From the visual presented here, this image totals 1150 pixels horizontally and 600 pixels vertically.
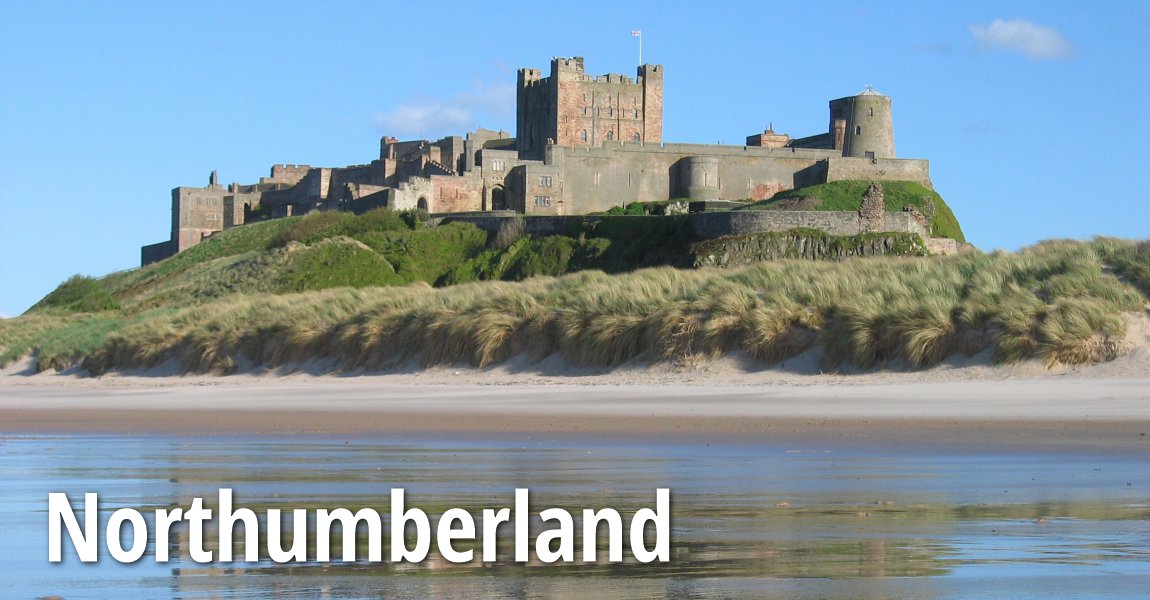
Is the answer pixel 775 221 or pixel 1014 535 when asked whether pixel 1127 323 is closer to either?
pixel 1014 535

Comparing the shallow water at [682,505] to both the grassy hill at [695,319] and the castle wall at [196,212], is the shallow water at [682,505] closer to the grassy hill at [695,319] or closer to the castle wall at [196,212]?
the grassy hill at [695,319]

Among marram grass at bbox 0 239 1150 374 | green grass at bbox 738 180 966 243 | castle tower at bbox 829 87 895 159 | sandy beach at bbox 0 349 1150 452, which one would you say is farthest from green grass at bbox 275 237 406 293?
castle tower at bbox 829 87 895 159

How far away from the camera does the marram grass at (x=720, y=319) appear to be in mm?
15562

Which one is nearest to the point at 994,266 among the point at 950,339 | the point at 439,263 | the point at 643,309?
the point at 950,339

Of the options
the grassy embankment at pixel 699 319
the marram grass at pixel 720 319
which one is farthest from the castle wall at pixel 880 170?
the marram grass at pixel 720 319

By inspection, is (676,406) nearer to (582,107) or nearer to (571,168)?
(571,168)

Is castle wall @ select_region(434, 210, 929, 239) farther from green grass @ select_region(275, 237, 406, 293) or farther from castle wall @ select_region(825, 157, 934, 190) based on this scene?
castle wall @ select_region(825, 157, 934, 190)

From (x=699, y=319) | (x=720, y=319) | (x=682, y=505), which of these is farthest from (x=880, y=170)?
(x=682, y=505)

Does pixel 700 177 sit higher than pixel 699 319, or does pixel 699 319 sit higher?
pixel 700 177

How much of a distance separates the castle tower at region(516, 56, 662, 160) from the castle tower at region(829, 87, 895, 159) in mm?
10249

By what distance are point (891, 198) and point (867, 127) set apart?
10.0 m

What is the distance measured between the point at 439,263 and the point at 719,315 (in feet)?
84.2

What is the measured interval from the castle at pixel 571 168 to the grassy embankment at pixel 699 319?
29124 mm

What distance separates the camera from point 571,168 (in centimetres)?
5616
